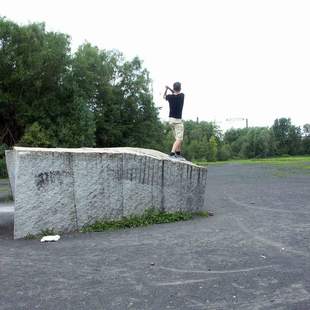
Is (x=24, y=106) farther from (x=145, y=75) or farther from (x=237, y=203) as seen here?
(x=237, y=203)

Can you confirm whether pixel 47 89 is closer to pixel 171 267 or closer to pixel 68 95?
pixel 68 95

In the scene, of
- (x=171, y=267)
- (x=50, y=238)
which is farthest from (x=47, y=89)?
(x=171, y=267)

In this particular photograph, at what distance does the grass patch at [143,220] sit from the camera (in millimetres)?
7617

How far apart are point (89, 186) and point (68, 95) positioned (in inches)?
1270

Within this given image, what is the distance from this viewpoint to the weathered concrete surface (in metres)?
7.21

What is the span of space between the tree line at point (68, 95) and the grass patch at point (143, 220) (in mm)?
20974

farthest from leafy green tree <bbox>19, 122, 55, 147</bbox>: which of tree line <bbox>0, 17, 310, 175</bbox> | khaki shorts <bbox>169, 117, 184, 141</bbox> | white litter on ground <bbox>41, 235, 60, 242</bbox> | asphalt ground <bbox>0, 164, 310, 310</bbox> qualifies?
white litter on ground <bbox>41, 235, 60, 242</bbox>

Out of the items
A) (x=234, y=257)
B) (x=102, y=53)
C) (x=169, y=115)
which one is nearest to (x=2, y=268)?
(x=234, y=257)

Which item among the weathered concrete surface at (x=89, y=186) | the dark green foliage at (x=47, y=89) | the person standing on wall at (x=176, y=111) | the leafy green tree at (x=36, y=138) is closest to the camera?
the weathered concrete surface at (x=89, y=186)

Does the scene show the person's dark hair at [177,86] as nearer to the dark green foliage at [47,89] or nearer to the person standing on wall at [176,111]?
the person standing on wall at [176,111]

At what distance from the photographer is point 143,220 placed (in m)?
7.91

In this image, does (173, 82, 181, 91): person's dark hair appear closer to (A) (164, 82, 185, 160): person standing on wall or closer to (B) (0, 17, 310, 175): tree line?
(A) (164, 82, 185, 160): person standing on wall

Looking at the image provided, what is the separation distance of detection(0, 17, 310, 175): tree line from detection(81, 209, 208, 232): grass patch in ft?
68.8

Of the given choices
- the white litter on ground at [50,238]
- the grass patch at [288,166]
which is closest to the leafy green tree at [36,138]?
the grass patch at [288,166]
